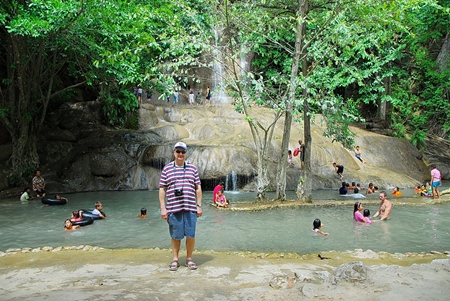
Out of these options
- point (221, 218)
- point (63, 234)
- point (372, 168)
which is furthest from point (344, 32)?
point (372, 168)

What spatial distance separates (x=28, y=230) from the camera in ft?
31.2

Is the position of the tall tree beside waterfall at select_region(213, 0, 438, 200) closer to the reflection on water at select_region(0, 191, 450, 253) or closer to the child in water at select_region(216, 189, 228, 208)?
the child in water at select_region(216, 189, 228, 208)

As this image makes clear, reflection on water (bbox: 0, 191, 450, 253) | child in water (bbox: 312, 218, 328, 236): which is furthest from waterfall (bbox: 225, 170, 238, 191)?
child in water (bbox: 312, 218, 328, 236)

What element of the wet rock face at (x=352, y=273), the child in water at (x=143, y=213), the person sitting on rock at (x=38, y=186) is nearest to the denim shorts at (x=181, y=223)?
the wet rock face at (x=352, y=273)

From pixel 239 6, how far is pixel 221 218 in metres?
6.76

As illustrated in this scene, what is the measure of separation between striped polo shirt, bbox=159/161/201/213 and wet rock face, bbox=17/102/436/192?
38.3 feet

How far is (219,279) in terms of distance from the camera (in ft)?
15.9

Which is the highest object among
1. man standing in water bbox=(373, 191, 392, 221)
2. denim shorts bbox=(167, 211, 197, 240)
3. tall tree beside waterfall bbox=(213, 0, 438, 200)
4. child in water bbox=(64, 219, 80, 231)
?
tall tree beside waterfall bbox=(213, 0, 438, 200)

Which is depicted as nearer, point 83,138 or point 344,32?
point 344,32

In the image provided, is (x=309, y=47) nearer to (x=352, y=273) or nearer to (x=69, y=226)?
(x=69, y=226)

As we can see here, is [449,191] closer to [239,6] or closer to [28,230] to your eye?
[239,6]

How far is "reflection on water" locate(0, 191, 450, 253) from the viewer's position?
7.90m

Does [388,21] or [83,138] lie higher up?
[388,21]

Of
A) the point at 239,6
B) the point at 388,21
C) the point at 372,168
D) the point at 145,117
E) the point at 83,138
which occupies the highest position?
the point at 239,6
